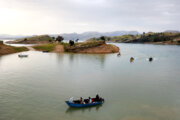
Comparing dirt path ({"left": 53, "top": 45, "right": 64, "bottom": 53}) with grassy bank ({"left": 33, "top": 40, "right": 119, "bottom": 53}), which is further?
dirt path ({"left": 53, "top": 45, "right": 64, "bottom": 53})

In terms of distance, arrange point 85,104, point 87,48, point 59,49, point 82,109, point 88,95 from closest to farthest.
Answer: point 82,109, point 85,104, point 88,95, point 87,48, point 59,49

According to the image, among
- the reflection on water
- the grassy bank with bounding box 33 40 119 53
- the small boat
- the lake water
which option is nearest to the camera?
the lake water

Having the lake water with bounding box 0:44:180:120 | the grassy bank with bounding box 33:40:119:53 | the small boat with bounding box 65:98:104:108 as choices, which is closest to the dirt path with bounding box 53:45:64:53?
the grassy bank with bounding box 33:40:119:53

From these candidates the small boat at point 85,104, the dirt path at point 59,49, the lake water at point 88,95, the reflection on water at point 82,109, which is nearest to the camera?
the lake water at point 88,95

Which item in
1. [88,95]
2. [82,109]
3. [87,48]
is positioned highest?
[87,48]

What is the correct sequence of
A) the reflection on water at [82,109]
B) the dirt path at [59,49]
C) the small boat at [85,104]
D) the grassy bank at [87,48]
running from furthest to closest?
the dirt path at [59,49]
the grassy bank at [87,48]
the small boat at [85,104]
the reflection on water at [82,109]

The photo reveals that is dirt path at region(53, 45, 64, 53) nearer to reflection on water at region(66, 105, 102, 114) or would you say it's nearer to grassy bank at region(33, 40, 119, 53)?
grassy bank at region(33, 40, 119, 53)

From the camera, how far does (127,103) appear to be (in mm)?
37406

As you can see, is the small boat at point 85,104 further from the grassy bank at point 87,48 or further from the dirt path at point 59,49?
the dirt path at point 59,49

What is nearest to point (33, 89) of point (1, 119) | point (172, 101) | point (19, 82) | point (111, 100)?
point (19, 82)

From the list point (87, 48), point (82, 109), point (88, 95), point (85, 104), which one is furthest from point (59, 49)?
point (82, 109)

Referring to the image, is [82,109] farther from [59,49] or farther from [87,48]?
[59,49]

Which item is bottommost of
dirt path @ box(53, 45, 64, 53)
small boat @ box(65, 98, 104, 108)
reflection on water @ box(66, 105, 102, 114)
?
reflection on water @ box(66, 105, 102, 114)

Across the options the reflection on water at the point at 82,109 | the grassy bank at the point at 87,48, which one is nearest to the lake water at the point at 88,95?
the reflection on water at the point at 82,109
